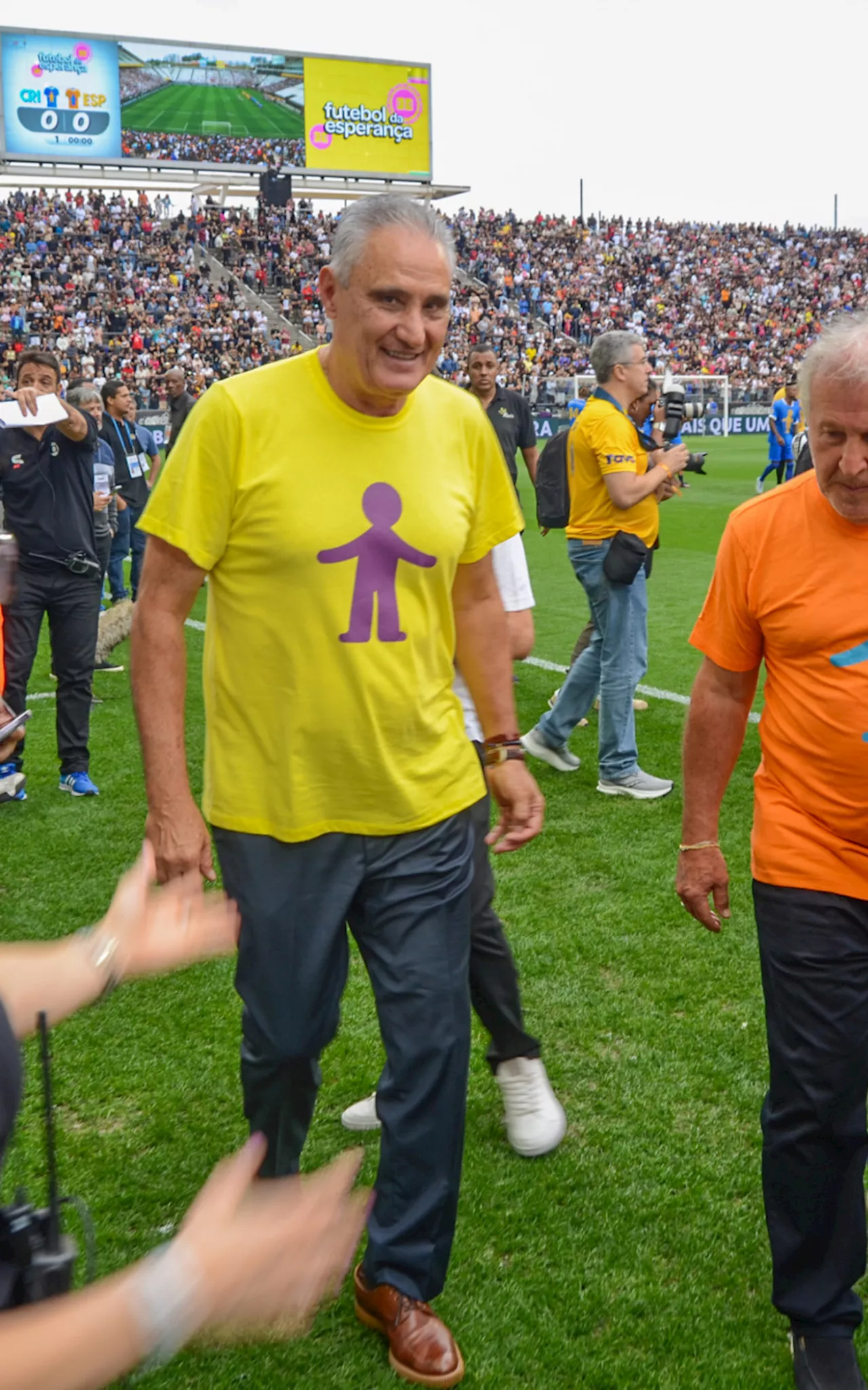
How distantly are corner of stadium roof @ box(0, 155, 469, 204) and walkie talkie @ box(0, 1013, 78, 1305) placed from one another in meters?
48.6

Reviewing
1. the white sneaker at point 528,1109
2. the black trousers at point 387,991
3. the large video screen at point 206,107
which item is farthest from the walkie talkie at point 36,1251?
the large video screen at point 206,107

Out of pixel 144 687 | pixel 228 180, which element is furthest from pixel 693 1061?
pixel 228 180

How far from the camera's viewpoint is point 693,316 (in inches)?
1992

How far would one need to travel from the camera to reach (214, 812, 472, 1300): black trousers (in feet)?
8.39

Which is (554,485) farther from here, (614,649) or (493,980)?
(493,980)

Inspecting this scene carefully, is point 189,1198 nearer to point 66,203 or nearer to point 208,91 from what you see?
point 66,203

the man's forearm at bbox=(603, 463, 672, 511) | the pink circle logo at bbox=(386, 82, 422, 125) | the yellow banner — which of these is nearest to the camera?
the man's forearm at bbox=(603, 463, 672, 511)

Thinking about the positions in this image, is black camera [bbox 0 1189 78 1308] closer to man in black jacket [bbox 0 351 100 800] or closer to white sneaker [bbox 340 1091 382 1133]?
white sneaker [bbox 340 1091 382 1133]

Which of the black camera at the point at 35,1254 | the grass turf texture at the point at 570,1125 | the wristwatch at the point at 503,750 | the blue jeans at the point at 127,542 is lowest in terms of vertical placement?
the grass turf texture at the point at 570,1125

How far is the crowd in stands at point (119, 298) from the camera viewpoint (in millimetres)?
35219

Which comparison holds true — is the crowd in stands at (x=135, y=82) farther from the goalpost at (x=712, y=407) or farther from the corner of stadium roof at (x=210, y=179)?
the goalpost at (x=712, y=407)

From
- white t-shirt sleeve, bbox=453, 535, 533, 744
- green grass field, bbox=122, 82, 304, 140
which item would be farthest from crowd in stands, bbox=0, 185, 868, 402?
white t-shirt sleeve, bbox=453, 535, 533, 744

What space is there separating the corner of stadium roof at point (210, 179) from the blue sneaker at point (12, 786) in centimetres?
4358

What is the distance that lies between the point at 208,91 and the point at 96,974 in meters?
52.8
